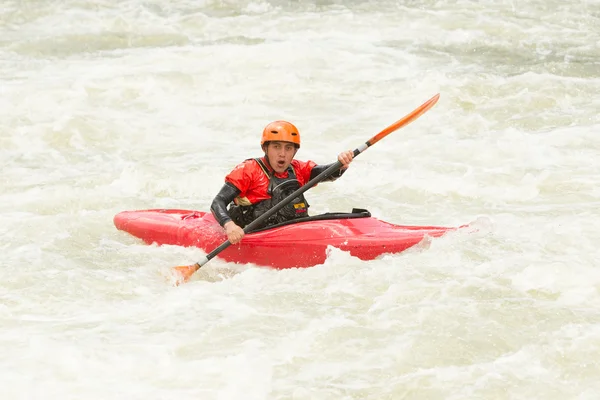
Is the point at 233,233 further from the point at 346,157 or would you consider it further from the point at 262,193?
the point at 346,157

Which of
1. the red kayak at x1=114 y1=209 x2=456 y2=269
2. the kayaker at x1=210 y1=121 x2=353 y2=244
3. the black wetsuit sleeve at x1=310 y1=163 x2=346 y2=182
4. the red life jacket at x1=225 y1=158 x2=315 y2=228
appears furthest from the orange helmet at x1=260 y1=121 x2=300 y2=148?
the red kayak at x1=114 y1=209 x2=456 y2=269

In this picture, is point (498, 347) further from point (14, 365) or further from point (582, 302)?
point (14, 365)

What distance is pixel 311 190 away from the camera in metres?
7.64

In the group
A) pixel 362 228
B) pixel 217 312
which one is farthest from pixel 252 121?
pixel 217 312

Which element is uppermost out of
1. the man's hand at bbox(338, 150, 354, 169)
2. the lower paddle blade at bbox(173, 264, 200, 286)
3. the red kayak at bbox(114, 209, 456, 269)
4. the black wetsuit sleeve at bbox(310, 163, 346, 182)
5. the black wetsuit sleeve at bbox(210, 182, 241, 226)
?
the man's hand at bbox(338, 150, 354, 169)

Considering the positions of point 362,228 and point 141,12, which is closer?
point 362,228

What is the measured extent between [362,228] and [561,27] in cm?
841

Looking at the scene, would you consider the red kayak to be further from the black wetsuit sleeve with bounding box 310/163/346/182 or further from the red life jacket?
the black wetsuit sleeve with bounding box 310/163/346/182

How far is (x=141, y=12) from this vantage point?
47.3 ft

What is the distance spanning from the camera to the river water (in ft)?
14.4

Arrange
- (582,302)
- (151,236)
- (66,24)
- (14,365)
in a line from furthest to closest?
(66,24) → (151,236) → (582,302) → (14,365)

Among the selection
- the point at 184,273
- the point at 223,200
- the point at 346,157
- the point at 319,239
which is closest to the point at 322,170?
the point at 346,157

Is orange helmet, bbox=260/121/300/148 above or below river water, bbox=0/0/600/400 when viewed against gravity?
above

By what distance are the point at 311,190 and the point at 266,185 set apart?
1.96 metres
